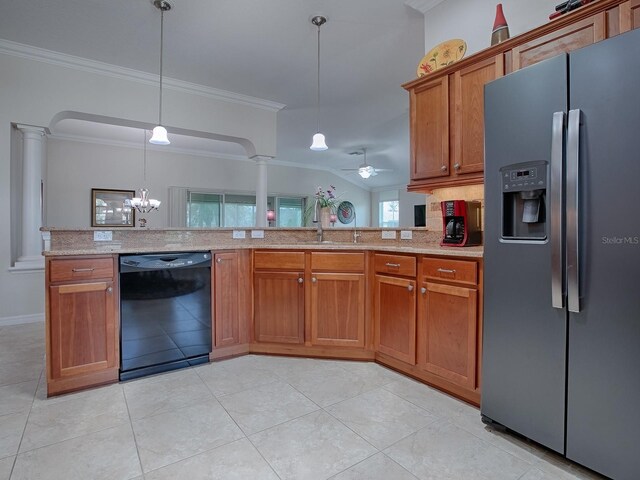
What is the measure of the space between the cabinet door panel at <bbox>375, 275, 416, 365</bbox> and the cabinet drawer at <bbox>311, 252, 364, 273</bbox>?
0.63 feet

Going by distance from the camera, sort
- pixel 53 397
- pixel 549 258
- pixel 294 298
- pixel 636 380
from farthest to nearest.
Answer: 1. pixel 294 298
2. pixel 53 397
3. pixel 549 258
4. pixel 636 380

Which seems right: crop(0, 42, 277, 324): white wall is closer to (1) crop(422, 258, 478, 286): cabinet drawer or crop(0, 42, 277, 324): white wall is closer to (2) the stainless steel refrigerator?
(1) crop(422, 258, 478, 286): cabinet drawer

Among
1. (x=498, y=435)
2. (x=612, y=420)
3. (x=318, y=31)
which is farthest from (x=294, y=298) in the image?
(x=318, y=31)

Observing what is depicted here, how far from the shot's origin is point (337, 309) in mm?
2723

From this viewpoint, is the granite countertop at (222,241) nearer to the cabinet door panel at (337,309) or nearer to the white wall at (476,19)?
the cabinet door panel at (337,309)

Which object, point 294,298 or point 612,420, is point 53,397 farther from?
point 612,420

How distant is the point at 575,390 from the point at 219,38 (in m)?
3.73

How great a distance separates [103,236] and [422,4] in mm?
3140

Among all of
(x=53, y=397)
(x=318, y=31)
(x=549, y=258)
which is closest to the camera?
(x=549, y=258)

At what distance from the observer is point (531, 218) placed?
1600 mm

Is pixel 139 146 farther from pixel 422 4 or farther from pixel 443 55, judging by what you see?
pixel 443 55

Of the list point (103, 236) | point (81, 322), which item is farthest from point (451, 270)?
point (103, 236)

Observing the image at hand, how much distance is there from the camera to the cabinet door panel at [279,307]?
279 centimetres

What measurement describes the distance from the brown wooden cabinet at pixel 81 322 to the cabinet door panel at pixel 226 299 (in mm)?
685
